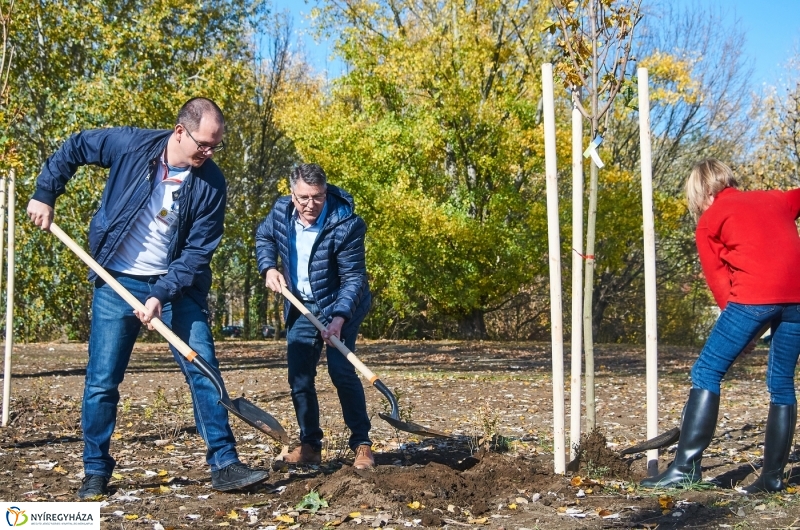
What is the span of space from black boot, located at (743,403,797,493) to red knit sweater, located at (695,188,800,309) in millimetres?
631

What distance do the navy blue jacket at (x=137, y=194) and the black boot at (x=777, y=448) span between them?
3.02 m

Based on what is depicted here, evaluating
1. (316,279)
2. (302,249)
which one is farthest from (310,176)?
(316,279)

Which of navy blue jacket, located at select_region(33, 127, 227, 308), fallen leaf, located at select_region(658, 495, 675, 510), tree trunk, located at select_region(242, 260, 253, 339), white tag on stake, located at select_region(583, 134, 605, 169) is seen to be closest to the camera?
fallen leaf, located at select_region(658, 495, 675, 510)

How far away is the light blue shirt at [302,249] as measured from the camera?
17.1 feet

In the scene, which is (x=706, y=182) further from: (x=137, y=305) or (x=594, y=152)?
(x=137, y=305)

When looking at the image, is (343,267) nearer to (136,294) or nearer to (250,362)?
(136,294)

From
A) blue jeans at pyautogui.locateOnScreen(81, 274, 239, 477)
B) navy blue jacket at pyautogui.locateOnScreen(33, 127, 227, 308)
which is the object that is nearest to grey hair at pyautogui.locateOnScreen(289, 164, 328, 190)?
navy blue jacket at pyautogui.locateOnScreen(33, 127, 227, 308)

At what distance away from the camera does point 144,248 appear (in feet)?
15.0

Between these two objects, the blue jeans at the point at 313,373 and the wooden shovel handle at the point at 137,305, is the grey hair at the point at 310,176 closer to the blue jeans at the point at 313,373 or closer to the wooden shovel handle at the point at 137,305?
the blue jeans at the point at 313,373

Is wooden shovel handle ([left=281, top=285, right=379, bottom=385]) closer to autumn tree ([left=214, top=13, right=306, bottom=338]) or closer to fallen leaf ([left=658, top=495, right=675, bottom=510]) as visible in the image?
fallen leaf ([left=658, top=495, right=675, bottom=510])

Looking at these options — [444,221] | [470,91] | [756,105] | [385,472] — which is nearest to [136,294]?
[385,472]

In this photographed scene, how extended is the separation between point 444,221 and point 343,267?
1545cm

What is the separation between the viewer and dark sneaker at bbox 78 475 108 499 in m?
4.45

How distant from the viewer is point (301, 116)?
22.1 m
